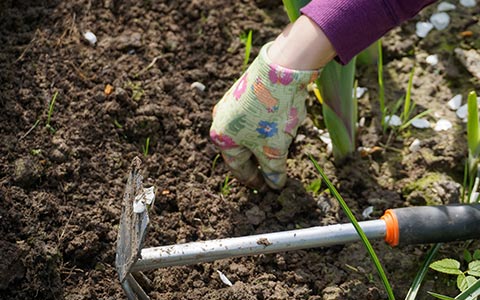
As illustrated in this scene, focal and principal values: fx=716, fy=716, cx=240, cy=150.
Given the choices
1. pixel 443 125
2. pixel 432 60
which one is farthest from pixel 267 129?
pixel 432 60

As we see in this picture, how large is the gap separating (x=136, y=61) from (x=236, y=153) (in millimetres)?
474

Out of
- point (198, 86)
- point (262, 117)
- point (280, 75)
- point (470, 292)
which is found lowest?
point (470, 292)

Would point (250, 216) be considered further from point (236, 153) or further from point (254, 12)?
point (254, 12)

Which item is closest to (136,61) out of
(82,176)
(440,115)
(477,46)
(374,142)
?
(82,176)

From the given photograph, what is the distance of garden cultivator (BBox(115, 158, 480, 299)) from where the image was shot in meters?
1.42

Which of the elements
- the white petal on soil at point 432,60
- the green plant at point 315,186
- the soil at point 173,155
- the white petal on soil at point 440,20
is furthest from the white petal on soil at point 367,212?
the white petal on soil at point 440,20

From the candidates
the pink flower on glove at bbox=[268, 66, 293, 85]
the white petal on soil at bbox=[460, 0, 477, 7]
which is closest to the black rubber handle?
the pink flower on glove at bbox=[268, 66, 293, 85]

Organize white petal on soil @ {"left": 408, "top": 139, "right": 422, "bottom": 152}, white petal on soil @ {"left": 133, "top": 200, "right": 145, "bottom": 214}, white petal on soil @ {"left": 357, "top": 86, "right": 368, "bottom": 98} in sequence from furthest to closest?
white petal on soil @ {"left": 357, "top": 86, "right": 368, "bottom": 98}, white petal on soil @ {"left": 408, "top": 139, "right": 422, "bottom": 152}, white petal on soil @ {"left": 133, "top": 200, "right": 145, "bottom": 214}

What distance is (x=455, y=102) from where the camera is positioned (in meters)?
2.01

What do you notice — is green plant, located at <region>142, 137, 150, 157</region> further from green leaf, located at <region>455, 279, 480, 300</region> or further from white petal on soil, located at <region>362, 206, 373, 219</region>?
green leaf, located at <region>455, 279, 480, 300</region>

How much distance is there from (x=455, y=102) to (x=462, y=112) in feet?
0.13

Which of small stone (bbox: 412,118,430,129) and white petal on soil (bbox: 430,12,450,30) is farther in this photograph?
white petal on soil (bbox: 430,12,450,30)

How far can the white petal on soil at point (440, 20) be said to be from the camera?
216cm

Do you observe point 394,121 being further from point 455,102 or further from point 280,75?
point 280,75
